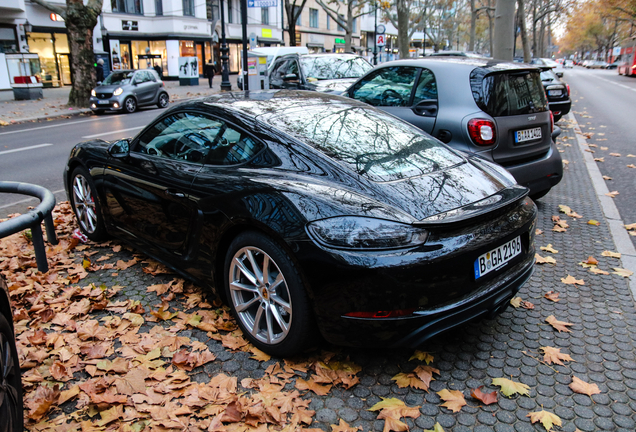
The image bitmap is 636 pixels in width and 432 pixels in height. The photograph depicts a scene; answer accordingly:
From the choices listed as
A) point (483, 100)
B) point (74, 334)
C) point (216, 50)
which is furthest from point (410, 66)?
point (216, 50)

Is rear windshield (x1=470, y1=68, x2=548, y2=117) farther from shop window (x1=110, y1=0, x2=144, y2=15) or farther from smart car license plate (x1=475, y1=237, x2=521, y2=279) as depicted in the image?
shop window (x1=110, y1=0, x2=144, y2=15)

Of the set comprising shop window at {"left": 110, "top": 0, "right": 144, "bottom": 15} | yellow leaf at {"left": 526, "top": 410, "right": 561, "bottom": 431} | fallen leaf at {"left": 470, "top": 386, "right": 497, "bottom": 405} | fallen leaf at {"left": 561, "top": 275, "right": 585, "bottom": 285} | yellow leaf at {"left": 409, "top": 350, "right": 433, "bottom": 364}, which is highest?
shop window at {"left": 110, "top": 0, "right": 144, "bottom": 15}

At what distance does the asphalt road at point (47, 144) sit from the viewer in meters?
7.90

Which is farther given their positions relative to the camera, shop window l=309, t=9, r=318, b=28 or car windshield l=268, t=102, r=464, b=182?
shop window l=309, t=9, r=318, b=28

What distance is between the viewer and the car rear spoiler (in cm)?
262

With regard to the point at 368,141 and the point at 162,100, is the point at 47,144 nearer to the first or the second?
the point at 162,100

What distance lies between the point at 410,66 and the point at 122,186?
360cm

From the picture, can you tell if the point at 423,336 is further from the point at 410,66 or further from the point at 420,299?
the point at 410,66

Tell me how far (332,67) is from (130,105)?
10754 mm

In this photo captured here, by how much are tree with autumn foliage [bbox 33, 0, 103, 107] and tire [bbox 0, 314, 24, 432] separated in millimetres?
19495

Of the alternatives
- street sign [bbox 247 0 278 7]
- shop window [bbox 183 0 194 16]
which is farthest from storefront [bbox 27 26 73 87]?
street sign [bbox 247 0 278 7]

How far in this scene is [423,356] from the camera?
3041mm

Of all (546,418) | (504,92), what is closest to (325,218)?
(546,418)

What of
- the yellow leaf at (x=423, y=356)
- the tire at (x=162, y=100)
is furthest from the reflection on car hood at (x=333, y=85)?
the tire at (x=162, y=100)
